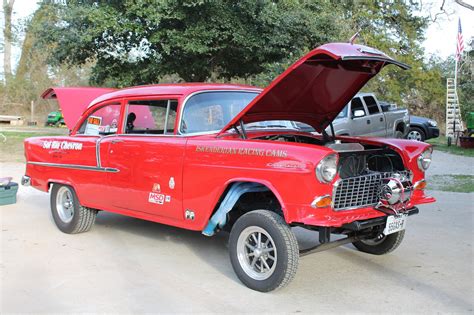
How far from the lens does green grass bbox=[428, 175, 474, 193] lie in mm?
9805

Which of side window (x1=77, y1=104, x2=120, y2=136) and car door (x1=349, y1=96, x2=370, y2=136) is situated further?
car door (x1=349, y1=96, x2=370, y2=136)

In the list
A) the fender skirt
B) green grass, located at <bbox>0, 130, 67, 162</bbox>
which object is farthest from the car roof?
green grass, located at <bbox>0, 130, 67, 162</bbox>

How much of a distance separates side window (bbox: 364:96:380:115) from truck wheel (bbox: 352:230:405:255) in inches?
349

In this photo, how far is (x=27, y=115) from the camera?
39.2 m

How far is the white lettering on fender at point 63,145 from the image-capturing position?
241 inches

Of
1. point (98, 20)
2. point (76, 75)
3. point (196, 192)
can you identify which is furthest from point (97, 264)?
point (76, 75)

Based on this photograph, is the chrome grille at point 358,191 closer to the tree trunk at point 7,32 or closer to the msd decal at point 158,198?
the msd decal at point 158,198

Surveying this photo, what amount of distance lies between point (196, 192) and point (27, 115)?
126 ft

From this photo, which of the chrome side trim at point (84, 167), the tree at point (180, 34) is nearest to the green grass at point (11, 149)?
the tree at point (180, 34)

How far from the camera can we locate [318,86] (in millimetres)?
4766

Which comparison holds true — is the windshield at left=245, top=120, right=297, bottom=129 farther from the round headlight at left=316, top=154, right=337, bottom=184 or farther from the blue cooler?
the blue cooler

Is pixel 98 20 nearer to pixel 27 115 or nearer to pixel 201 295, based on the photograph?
pixel 201 295

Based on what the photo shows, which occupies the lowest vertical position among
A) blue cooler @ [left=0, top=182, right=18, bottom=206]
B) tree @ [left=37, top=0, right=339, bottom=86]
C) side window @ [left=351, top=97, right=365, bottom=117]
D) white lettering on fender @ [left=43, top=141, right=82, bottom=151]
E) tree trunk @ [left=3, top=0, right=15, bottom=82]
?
blue cooler @ [left=0, top=182, right=18, bottom=206]

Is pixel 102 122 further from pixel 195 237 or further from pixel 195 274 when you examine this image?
pixel 195 274
